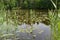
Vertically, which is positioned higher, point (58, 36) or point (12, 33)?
point (58, 36)

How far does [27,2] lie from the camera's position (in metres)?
10.9

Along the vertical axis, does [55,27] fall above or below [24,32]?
above

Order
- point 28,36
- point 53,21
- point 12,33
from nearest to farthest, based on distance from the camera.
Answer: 1. point 53,21
2. point 12,33
3. point 28,36

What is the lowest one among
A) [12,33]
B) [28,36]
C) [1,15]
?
[28,36]

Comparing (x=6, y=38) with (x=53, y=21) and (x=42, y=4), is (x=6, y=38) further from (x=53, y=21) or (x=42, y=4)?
(x=42, y=4)

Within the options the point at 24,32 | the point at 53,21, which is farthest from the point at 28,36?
the point at 53,21

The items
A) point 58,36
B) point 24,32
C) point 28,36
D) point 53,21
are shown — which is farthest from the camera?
point 24,32

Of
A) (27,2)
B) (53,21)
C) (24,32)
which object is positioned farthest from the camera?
(27,2)

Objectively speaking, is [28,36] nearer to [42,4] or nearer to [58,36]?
[58,36]

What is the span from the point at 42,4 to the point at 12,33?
751 centimetres

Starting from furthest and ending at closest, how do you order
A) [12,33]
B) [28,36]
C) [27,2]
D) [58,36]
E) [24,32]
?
[27,2] < [24,32] < [28,36] < [12,33] < [58,36]

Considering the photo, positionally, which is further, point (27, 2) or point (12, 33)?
point (27, 2)

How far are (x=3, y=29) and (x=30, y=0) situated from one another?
22.3ft

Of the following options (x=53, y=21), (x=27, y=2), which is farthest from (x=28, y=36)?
(x=27, y=2)
